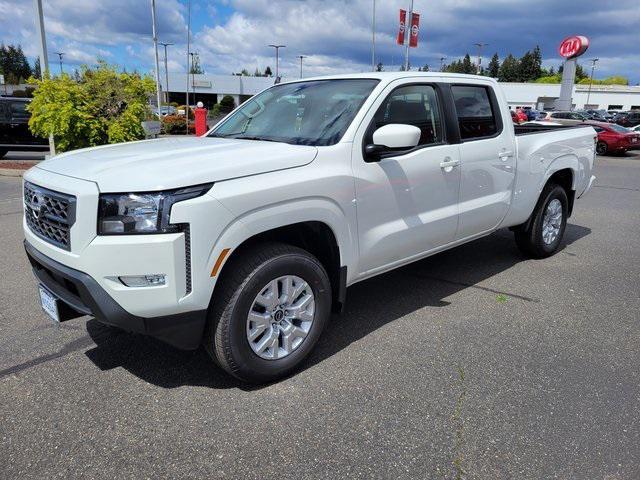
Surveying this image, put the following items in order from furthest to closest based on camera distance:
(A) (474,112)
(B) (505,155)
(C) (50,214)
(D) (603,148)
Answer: (D) (603,148), (B) (505,155), (A) (474,112), (C) (50,214)

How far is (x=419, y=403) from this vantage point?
10.1ft

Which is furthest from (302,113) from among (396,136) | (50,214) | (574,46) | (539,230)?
(574,46)

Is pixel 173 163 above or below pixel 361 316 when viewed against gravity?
above

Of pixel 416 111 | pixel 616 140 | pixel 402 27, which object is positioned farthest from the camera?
pixel 402 27

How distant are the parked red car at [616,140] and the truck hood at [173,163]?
2248 centimetres

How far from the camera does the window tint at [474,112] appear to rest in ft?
14.7

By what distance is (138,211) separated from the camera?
2619mm

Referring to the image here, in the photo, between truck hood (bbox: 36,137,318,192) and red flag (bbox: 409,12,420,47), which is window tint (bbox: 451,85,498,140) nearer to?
truck hood (bbox: 36,137,318,192)

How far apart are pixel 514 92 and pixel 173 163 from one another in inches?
3777

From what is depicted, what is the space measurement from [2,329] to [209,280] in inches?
89.4

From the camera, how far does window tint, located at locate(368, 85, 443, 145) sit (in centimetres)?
385

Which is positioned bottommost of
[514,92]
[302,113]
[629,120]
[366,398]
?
[366,398]

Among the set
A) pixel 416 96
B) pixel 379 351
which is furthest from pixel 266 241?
pixel 416 96

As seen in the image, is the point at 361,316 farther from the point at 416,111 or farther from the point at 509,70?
the point at 509,70
